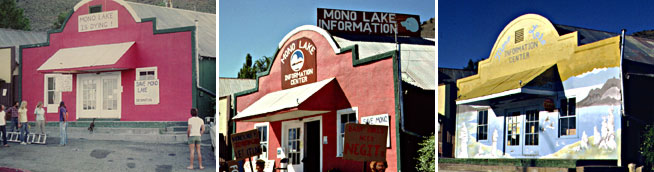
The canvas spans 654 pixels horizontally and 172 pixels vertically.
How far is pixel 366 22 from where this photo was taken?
16.0 metres

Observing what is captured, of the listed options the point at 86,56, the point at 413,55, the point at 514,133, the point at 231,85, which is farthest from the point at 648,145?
the point at 231,85

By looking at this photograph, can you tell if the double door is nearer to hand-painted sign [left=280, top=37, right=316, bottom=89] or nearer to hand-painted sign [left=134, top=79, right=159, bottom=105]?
hand-painted sign [left=134, top=79, right=159, bottom=105]

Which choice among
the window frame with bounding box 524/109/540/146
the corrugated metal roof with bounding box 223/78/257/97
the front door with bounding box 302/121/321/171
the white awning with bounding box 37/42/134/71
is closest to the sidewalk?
the white awning with bounding box 37/42/134/71

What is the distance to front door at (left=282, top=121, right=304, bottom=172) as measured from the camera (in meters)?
14.7

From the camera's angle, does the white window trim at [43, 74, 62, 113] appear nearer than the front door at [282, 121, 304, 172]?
Yes

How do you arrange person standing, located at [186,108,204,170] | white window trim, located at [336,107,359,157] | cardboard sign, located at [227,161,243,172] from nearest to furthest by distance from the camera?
person standing, located at [186,108,204,170]
white window trim, located at [336,107,359,157]
cardboard sign, located at [227,161,243,172]

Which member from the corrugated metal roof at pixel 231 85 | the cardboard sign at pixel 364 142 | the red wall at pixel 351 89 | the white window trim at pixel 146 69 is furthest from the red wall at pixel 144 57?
the corrugated metal roof at pixel 231 85

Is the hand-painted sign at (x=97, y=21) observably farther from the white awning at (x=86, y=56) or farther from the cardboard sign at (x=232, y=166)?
the cardboard sign at (x=232, y=166)

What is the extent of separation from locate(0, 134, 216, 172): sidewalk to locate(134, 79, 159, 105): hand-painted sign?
67 cm

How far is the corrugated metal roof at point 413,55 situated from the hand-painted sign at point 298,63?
0.64m

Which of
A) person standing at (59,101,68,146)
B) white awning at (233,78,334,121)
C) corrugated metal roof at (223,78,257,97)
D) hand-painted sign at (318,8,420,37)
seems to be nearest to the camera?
person standing at (59,101,68,146)

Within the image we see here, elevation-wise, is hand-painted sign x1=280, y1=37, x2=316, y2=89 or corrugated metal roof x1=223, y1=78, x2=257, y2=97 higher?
hand-painted sign x1=280, y1=37, x2=316, y2=89

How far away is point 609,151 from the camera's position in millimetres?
7086

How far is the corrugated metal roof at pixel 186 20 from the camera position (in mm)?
10945
